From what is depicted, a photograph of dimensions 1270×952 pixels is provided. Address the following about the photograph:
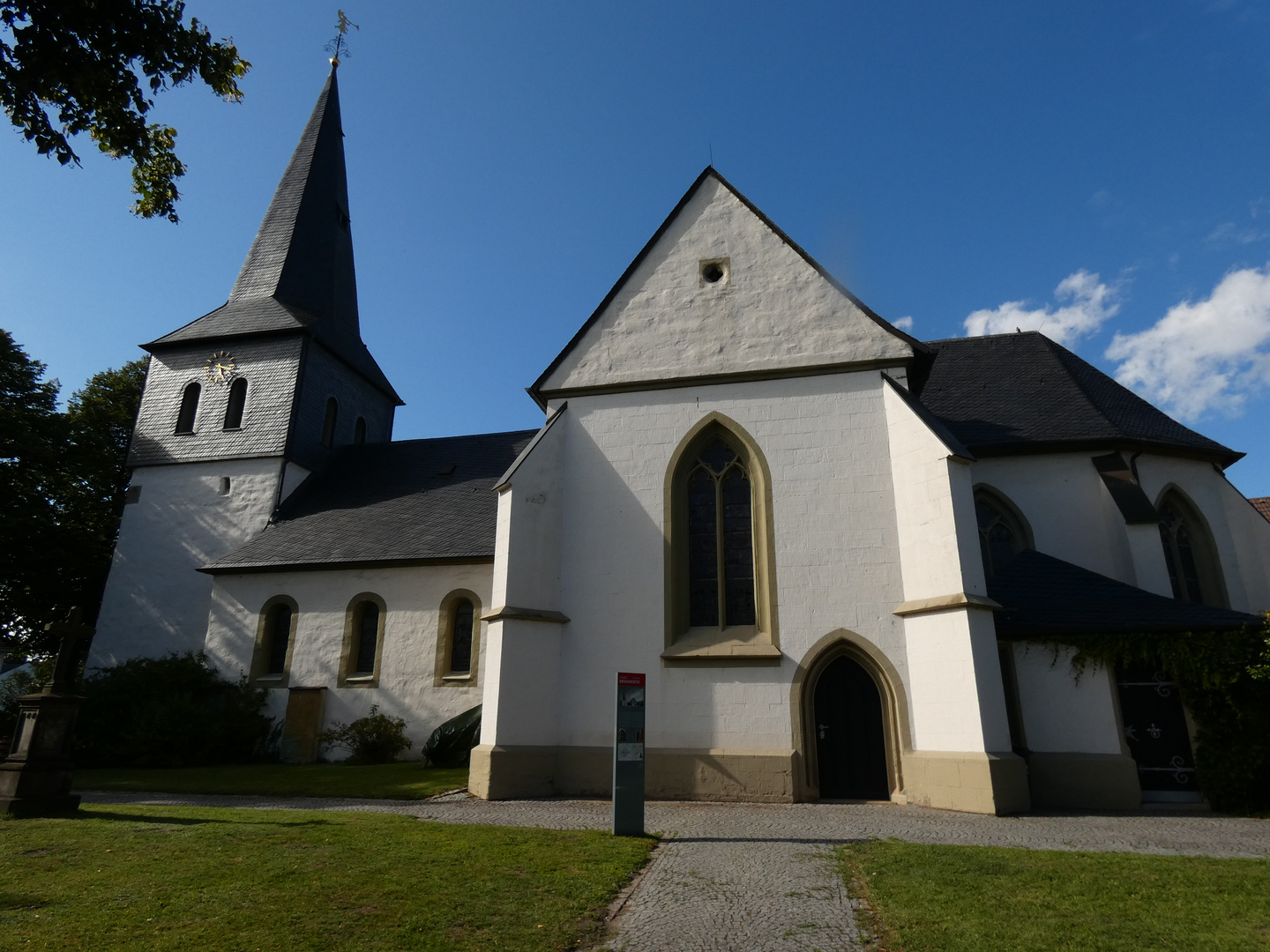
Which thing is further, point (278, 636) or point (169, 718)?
point (278, 636)

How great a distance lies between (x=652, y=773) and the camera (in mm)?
11664

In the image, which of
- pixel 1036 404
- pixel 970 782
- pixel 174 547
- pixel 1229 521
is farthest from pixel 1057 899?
pixel 174 547

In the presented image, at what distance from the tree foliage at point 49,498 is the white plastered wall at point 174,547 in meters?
1.87

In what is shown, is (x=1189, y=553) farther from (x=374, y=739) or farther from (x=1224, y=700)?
(x=374, y=739)

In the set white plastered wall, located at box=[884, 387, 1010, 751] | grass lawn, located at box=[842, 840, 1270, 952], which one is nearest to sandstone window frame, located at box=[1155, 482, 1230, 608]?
white plastered wall, located at box=[884, 387, 1010, 751]

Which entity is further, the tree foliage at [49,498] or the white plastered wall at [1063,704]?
the tree foliage at [49,498]

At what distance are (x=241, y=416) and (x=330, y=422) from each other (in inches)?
99.2

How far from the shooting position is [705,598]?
12.7 m

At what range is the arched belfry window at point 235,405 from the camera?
2289cm

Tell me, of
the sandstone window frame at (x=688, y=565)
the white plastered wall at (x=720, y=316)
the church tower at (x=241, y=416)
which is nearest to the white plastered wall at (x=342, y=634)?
the church tower at (x=241, y=416)

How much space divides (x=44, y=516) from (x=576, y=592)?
716 inches

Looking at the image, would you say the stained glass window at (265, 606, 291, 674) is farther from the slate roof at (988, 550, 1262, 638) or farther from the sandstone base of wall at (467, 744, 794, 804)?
the slate roof at (988, 550, 1262, 638)

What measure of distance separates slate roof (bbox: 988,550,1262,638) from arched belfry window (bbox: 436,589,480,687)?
10396 millimetres

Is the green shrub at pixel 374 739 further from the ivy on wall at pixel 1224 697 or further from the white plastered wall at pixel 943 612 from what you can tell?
the ivy on wall at pixel 1224 697
